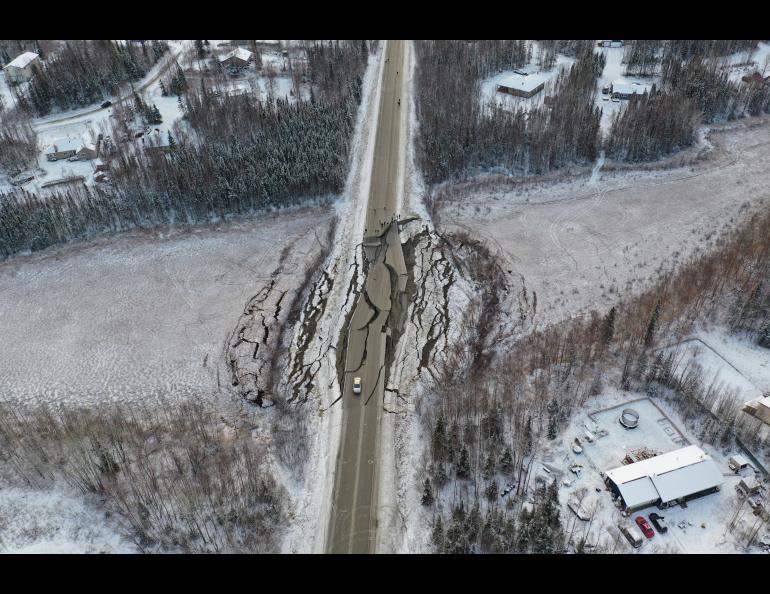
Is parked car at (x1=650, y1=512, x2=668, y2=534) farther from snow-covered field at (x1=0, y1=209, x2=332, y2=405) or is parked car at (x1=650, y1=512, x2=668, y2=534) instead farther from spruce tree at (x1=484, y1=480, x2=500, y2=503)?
snow-covered field at (x1=0, y1=209, x2=332, y2=405)

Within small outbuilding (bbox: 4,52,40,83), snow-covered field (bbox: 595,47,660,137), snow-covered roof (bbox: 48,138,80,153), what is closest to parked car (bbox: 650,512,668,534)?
snow-covered field (bbox: 595,47,660,137)

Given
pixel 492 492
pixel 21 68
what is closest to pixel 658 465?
pixel 492 492

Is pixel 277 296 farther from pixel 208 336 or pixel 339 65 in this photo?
pixel 339 65

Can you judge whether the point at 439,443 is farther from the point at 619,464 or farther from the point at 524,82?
the point at 524,82

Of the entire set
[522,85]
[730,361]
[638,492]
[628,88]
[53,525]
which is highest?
[522,85]

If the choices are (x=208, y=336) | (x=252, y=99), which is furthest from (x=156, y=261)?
(x=252, y=99)
